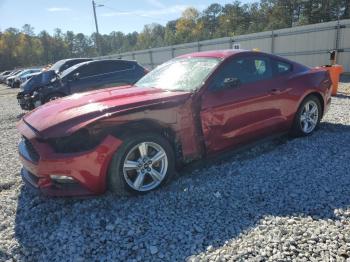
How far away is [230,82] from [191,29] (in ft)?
290

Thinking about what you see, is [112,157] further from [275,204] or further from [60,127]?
[275,204]

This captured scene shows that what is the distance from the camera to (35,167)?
11.2 feet

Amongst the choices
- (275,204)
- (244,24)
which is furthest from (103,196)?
(244,24)

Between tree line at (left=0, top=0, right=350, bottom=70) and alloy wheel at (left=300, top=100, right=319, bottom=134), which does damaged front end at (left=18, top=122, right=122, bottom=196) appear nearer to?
alloy wheel at (left=300, top=100, right=319, bottom=134)

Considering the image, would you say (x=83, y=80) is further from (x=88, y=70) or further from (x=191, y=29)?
(x=191, y=29)

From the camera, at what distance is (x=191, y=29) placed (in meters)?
88.6

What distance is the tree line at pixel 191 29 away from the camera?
48.1 metres

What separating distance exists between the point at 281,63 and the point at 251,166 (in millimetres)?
1765

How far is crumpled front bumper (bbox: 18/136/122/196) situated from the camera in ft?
10.8

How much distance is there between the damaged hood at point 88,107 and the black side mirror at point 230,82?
1.94ft

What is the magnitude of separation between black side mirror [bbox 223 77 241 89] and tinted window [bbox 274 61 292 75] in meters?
0.93

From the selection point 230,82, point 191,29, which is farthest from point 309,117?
point 191,29

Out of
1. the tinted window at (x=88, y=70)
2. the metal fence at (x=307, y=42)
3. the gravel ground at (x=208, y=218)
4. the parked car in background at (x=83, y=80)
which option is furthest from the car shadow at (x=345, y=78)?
the gravel ground at (x=208, y=218)

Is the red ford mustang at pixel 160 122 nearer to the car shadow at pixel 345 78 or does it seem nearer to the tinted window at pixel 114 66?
the tinted window at pixel 114 66
